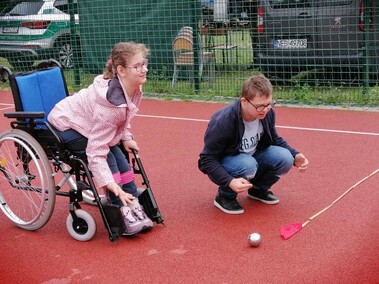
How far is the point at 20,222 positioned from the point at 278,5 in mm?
5782

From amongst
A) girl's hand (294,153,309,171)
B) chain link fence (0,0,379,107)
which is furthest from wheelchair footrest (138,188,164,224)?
chain link fence (0,0,379,107)

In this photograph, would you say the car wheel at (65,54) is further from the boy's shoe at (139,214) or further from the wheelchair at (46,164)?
the boy's shoe at (139,214)

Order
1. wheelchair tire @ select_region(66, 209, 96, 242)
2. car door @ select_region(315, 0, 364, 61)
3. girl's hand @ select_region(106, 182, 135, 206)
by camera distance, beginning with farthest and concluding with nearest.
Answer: car door @ select_region(315, 0, 364, 61) → wheelchair tire @ select_region(66, 209, 96, 242) → girl's hand @ select_region(106, 182, 135, 206)

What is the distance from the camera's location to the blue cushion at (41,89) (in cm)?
388

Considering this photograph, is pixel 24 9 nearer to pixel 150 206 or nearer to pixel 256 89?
pixel 150 206

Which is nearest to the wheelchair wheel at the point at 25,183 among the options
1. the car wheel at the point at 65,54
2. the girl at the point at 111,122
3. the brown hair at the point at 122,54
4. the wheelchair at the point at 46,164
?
the wheelchair at the point at 46,164

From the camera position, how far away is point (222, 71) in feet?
29.7

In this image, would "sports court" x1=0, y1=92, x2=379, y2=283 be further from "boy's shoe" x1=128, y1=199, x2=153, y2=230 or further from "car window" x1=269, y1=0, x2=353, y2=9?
"car window" x1=269, y1=0, x2=353, y2=9

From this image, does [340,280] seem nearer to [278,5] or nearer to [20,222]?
[20,222]

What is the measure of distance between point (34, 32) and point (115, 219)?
824 cm

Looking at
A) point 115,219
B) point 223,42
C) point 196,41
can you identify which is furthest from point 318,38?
point 115,219

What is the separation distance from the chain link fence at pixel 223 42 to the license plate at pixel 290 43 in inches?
0.6

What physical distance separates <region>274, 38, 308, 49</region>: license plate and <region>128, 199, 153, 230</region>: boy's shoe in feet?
17.4

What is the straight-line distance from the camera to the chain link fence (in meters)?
A: 8.04
